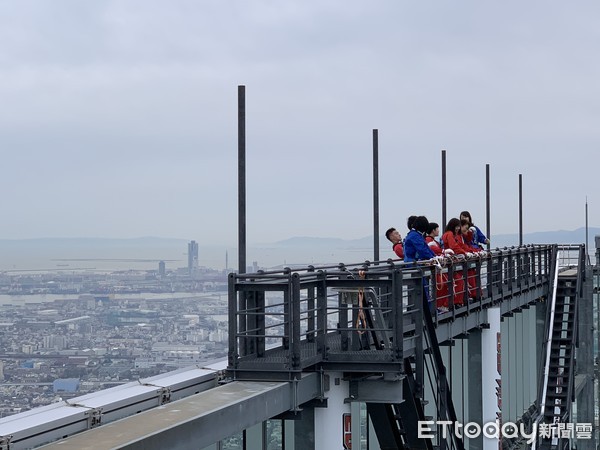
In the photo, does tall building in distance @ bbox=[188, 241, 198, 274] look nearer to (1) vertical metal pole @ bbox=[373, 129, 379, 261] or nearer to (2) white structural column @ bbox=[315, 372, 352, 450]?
(2) white structural column @ bbox=[315, 372, 352, 450]

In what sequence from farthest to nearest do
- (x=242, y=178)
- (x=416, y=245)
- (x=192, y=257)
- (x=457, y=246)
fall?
(x=457, y=246), (x=192, y=257), (x=416, y=245), (x=242, y=178)

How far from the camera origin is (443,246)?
61.8ft

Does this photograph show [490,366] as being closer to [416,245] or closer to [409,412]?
[416,245]

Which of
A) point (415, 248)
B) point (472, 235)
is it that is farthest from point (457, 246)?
point (415, 248)

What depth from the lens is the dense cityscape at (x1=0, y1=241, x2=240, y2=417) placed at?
10133 millimetres

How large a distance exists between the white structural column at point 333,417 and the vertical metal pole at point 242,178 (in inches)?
93.2

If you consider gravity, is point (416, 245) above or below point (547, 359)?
above

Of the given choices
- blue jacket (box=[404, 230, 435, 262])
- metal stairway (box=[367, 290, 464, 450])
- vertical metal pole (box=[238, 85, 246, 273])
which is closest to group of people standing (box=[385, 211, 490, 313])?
blue jacket (box=[404, 230, 435, 262])

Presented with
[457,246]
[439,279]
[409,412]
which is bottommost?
[409,412]

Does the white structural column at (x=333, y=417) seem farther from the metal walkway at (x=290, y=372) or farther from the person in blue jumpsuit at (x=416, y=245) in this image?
the person in blue jumpsuit at (x=416, y=245)

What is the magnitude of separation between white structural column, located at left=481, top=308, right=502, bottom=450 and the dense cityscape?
8.40m

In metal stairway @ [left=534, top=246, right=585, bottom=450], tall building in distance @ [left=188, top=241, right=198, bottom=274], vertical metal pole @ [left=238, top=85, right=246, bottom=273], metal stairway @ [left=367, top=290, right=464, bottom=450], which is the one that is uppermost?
vertical metal pole @ [left=238, top=85, right=246, bottom=273]

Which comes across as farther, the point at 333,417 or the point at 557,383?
the point at 557,383

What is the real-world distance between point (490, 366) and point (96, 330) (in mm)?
11391
